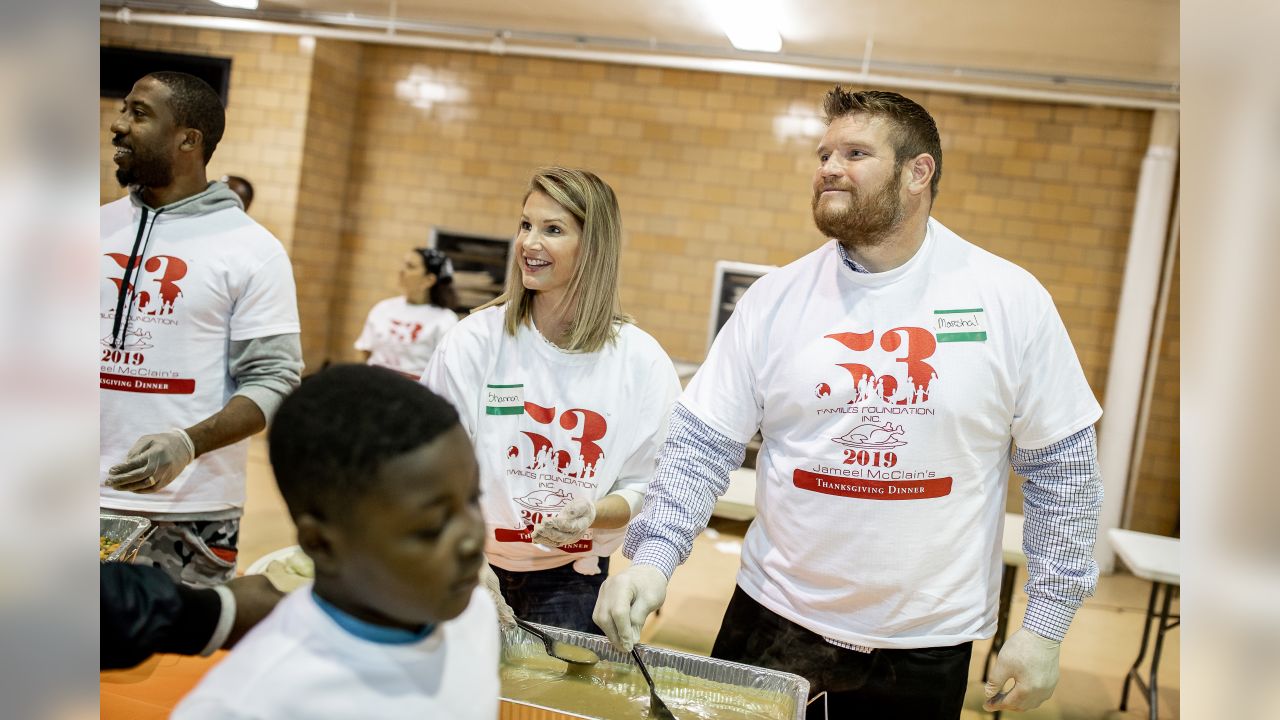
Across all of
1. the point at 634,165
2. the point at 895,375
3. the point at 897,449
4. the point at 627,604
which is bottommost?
the point at 627,604

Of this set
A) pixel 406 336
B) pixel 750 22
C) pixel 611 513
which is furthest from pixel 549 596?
pixel 750 22

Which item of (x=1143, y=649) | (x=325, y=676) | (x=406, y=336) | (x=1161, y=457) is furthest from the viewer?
(x=1161, y=457)

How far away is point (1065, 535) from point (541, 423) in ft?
2.94

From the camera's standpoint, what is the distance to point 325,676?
0.65 meters

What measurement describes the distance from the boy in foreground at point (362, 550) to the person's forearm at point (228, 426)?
0.81 meters

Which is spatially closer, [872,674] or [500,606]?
[500,606]

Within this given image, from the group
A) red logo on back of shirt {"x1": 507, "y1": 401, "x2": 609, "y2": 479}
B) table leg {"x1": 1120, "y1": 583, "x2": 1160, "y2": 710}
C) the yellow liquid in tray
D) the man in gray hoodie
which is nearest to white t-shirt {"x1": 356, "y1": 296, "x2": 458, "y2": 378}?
table leg {"x1": 1120, "y1": 583, "x2": 1160, "y2": 710}

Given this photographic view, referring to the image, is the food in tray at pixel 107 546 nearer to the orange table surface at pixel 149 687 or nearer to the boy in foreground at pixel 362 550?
the orange table surface at pixel 149 687

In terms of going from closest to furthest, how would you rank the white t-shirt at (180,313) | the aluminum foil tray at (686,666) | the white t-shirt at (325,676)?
the white t-shirt at (325,676)
the aluminum foil tray at (686,666)
the white t-shirt at (180,313)

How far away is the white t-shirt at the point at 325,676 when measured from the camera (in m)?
0.64

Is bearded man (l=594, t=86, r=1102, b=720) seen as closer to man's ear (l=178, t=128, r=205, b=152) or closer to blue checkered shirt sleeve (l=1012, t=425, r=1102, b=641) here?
blue checkered shirt sleeve (l=1012, t=425, r=1102, b=641)

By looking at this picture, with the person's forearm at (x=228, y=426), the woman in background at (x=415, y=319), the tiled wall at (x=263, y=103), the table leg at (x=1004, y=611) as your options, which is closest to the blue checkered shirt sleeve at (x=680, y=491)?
the person's forearm at (x=228, y=426)

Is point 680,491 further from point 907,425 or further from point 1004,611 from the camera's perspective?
point 1004,611
